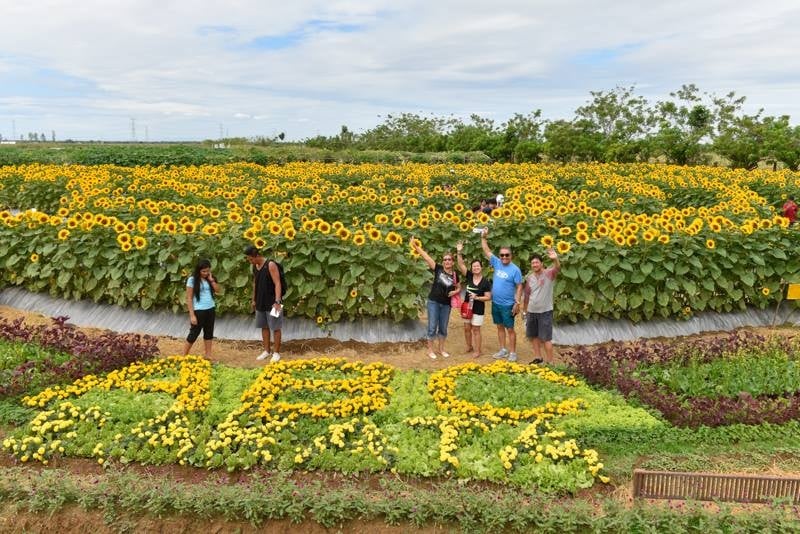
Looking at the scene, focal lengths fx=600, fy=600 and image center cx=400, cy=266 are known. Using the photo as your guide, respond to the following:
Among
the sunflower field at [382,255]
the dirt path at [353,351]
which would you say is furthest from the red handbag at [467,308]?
the sunflower field at [382,255]

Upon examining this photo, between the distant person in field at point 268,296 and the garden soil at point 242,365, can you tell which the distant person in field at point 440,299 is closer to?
the garden soil at point 242,365

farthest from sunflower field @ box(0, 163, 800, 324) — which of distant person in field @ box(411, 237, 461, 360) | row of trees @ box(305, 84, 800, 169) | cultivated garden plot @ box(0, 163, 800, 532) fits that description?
row of trees @ box(305, 84, 800, 169)

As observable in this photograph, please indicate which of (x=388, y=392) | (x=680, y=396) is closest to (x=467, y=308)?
(x=388, y=392)

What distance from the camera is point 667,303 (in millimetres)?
9234

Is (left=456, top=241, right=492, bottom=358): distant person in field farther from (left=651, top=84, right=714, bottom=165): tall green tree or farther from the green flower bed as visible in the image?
(left=651, top=84, right=714, bottom=165): tall green tree

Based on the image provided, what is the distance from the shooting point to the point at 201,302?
789 centimetres

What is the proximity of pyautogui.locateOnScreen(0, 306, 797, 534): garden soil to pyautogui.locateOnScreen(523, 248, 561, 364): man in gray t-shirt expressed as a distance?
2.03 feet

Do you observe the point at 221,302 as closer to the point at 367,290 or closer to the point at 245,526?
the point at 367,290

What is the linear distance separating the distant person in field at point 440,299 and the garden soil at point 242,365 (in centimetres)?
26

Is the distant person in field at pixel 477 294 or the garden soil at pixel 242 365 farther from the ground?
the distant person in field at pixel 477 294

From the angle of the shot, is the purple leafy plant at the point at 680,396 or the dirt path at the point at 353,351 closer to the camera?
the purple leafy plant at the point at 680,396

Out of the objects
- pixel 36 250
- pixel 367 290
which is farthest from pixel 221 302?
pixel 36 250

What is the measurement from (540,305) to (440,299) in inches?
53.3

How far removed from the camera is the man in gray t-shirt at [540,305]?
7770 millimetres
